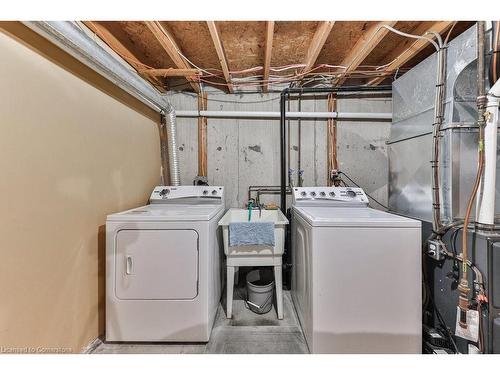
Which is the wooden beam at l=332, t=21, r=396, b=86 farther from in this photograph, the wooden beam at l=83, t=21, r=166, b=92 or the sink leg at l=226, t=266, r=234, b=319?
the sink leg at l=226, t=266, r=234, b=319

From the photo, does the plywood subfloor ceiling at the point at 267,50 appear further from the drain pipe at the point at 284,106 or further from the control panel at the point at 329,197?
the control panel at the point at 329,197

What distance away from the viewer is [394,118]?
229 centimetres

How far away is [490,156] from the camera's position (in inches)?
49.8

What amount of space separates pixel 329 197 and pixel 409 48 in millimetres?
1490

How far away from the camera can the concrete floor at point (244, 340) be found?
4.98 ft

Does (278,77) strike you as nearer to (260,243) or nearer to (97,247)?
(260,243)

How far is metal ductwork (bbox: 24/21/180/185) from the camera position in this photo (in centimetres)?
113

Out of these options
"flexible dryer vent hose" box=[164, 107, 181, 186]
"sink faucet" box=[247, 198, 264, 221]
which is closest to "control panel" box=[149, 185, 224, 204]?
"flexible dryer vent hose" box=[164, 107, 181, 186]

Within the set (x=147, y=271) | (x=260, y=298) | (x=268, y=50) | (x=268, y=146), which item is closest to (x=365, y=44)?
(x=268, y=50)

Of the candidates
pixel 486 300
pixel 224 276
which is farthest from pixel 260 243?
pixel 486 300

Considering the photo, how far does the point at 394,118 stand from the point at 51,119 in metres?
2.91

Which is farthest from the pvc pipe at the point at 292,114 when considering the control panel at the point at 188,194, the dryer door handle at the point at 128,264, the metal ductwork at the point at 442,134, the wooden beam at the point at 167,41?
the dryer door handle at the point at 128,264

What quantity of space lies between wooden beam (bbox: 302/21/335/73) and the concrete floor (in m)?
2.35

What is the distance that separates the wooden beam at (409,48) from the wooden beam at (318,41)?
0.77 metres
